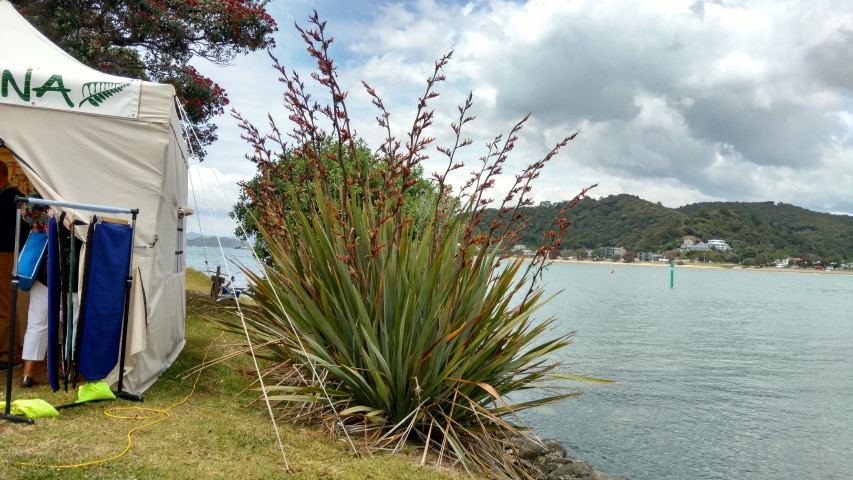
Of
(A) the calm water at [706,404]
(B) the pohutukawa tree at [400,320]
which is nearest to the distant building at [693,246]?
(A) the calm water at [706,404]

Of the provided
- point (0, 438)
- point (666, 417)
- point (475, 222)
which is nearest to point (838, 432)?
point (666, 417)

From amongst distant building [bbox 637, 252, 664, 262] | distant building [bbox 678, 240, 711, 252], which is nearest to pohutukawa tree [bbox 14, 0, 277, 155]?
distant building [bbox 637, 252, 664, 262]

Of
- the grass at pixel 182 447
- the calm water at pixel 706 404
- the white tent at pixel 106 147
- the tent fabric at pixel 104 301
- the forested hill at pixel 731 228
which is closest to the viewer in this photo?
the grass at pixel 182 447

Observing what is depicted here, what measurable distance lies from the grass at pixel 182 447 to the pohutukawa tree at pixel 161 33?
720 centimetres

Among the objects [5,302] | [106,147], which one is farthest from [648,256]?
[106,147]

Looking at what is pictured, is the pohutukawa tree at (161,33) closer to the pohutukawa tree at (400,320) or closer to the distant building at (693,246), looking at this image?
the pohutukawa tree at (400,320)

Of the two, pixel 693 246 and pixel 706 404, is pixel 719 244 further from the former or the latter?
pixel 706 404

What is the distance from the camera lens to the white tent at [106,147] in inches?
236

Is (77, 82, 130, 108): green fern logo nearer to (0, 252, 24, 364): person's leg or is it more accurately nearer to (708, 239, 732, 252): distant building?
(0, 252, 24, 364): person's leg

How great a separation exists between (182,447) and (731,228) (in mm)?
129526

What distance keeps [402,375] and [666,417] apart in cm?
1437

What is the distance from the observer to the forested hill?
104562mm

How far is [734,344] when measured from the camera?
1331 inches

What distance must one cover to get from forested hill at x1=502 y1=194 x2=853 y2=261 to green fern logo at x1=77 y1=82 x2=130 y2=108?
93322mm
